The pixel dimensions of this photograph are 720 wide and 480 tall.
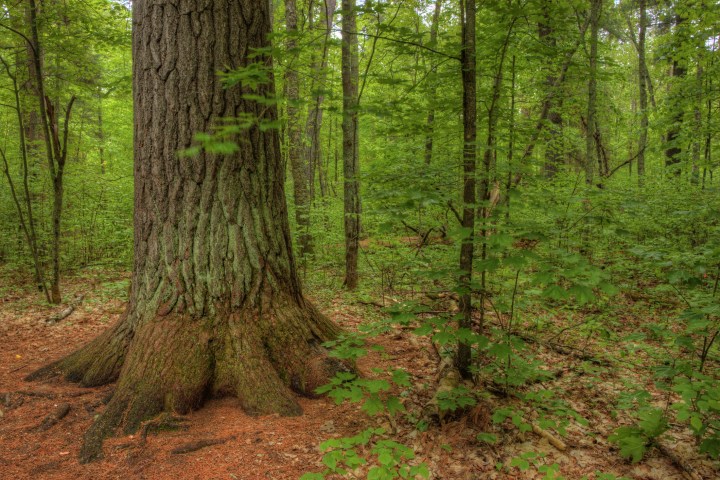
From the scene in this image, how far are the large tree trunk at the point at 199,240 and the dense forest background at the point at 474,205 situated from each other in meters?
0.36

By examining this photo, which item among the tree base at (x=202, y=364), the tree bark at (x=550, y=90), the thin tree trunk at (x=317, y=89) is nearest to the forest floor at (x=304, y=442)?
the tree base at (x=202, y=364)

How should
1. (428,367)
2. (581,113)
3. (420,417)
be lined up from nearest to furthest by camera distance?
1. (420,417)
2. (428,367)
3. (581,113)

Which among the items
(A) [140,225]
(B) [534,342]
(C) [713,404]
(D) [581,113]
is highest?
(D) [581,113]

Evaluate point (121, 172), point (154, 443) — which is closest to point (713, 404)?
point (154, 443)

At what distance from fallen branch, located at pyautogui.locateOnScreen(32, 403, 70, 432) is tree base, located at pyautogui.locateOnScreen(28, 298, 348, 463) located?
32 centimetres

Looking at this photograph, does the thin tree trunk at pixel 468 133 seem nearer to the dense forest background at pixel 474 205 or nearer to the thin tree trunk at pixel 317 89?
the dense forest background at pixel 474 205

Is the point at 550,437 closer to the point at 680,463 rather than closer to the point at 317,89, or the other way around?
the point at 680,463

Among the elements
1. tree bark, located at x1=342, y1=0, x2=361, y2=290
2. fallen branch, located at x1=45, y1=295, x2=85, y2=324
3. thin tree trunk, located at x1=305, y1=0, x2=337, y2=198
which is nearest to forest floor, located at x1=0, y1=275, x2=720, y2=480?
fallen branch, located at x1=45, y1=295, x2=85, y2=324

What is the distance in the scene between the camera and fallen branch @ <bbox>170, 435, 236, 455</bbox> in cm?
249

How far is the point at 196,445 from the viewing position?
2.54m

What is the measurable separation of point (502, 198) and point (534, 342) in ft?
8.13

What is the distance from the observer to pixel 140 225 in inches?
128

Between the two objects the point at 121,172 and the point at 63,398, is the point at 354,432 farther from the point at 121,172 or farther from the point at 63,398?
the point at 121,172

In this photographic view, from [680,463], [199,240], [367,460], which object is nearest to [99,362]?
[199,240]
